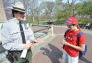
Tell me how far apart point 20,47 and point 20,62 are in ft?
1.09

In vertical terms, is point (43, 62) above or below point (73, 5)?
below

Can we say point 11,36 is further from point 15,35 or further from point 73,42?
point 73,42

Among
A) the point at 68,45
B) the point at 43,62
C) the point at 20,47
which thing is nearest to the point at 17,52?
the point at 20,47

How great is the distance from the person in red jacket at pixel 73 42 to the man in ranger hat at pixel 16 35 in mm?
1164

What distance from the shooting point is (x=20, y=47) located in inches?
118

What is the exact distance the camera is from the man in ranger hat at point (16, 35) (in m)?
2.96

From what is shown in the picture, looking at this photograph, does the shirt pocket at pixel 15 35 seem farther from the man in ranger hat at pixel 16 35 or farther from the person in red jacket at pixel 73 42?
the person in red jacket at pixel 73 42

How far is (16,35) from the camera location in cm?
301

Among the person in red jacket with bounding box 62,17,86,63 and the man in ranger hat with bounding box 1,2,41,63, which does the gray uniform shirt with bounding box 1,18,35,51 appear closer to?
the man in ranger hat with bounding box 1,2,41,63

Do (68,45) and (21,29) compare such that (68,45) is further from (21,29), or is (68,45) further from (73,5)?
(73,5)

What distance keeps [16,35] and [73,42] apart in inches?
59.2

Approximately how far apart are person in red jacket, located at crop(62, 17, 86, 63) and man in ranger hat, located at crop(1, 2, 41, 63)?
3.82 ft

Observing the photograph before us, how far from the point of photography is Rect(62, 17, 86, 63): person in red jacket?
12.8 ft

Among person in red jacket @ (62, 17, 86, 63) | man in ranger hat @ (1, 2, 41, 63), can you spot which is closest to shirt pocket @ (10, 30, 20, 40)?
man in ranger hat @ (1, 2, 41, 63)
